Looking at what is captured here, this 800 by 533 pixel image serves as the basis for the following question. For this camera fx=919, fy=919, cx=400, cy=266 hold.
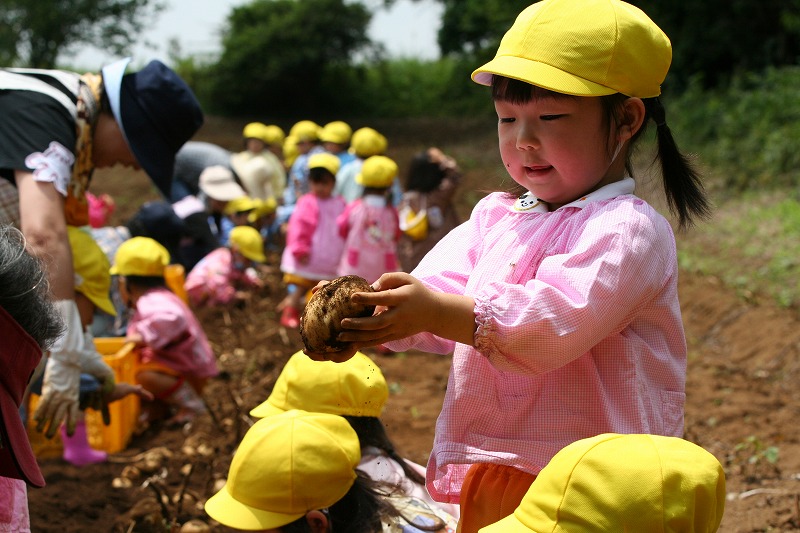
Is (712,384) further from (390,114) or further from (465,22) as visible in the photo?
(390,114)

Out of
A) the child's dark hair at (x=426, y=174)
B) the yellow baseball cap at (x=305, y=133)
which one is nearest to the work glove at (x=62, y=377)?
the child's dark hair at (x=426, y=174)

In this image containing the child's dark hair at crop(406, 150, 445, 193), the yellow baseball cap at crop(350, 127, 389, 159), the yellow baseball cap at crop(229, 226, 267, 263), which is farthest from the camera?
the yellow baseball cap at crop(350, 127, 389, 159)

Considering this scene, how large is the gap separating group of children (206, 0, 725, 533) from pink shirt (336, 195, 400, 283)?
511 cm

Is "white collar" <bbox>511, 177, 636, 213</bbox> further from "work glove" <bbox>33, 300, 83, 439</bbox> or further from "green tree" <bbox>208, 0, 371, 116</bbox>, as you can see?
"green tree" <bbox>208, 0, 371, 116</bbox>

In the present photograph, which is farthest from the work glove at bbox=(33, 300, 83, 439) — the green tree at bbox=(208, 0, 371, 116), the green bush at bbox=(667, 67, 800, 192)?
the green tree at bbox=(208, 0, 371, 116)

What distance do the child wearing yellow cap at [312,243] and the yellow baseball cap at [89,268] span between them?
4.01 m

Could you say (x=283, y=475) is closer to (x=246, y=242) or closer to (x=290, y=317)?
(x=290, y=317)

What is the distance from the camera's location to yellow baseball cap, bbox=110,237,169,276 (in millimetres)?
5395

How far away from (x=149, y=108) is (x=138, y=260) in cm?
219

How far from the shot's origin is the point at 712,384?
603cm

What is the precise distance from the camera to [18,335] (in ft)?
6.05

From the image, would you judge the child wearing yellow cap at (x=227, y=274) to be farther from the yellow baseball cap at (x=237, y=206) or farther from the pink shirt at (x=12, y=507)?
the pink shirt at (x=12, y=507)

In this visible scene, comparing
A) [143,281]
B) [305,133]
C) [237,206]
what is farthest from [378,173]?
[305,133]

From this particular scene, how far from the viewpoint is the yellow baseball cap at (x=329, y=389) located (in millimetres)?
2896
